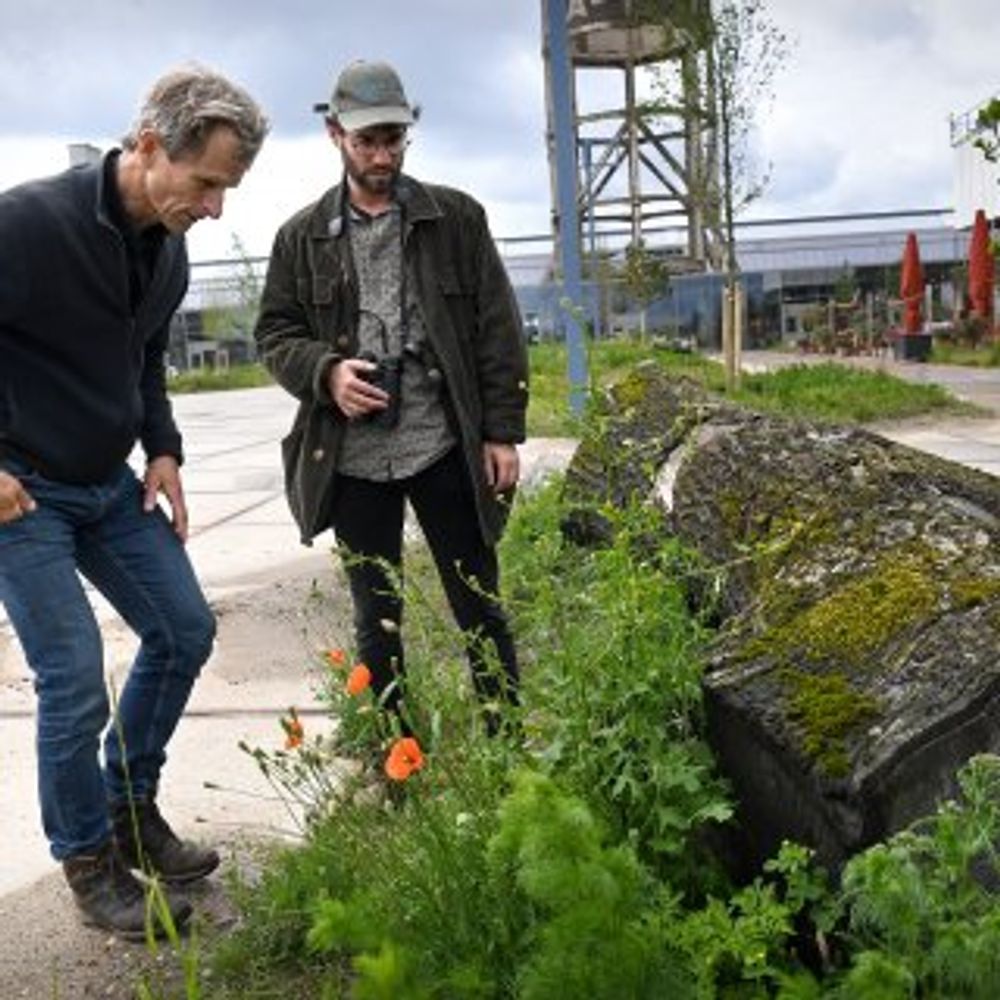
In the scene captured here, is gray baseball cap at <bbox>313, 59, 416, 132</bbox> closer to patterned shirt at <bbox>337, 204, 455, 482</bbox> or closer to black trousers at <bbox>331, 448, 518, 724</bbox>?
patterned shirt at <bbox>337, 204, 455, 482</bbox>

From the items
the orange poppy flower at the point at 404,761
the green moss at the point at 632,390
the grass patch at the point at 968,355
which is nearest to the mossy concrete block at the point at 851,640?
the orange poppy flower at the point at 404,761

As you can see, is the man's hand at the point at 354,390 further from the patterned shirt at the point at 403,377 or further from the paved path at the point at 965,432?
the paved path at the point at 965,432

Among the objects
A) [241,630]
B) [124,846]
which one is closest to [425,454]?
[124,846]

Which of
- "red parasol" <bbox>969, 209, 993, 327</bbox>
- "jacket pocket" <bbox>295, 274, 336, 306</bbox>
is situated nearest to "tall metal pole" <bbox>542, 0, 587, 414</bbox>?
"jacket pocket" <bbox>295, 274, 336, 306</bbox>

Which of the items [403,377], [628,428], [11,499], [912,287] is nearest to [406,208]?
[403,377]

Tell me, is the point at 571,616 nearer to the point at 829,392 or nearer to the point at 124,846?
the point at 124,846

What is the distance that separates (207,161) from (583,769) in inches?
53.8

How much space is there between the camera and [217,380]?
1420 inches

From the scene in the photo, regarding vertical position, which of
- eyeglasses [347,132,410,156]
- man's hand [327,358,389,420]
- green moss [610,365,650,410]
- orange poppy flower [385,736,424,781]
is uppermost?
eyeglasses [347,132,410,156]

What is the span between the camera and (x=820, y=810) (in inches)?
91.1

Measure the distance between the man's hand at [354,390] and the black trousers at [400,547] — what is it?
23 centimetres

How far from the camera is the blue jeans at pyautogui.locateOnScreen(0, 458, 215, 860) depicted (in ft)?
9.76

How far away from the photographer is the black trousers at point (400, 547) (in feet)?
11.9

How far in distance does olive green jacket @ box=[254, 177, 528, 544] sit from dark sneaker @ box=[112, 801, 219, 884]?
779mm
